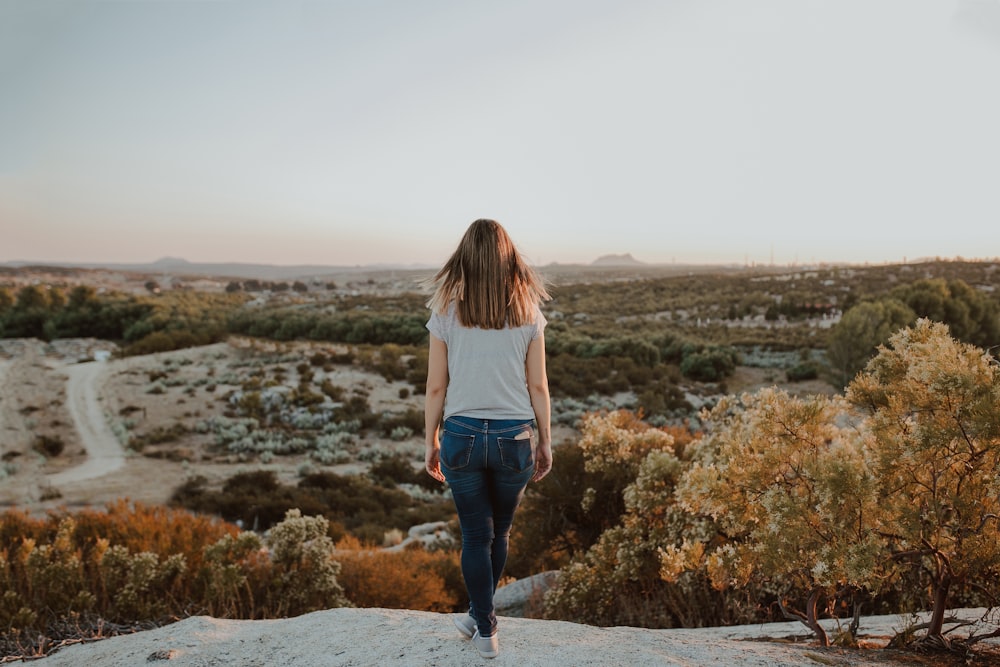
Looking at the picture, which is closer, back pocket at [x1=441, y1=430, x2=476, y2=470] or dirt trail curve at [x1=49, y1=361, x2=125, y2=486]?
back pocket at [x1=441, y1=430, x2=476, y2=470]

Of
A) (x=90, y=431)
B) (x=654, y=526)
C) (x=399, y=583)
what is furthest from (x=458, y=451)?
(x=90, y=431)

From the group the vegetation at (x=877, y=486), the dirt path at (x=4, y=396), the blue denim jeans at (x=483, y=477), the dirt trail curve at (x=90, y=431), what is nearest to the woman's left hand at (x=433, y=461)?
the blue denim jeans at (x=483, y=477)

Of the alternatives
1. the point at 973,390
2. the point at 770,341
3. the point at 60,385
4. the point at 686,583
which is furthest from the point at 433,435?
the point at 770,341

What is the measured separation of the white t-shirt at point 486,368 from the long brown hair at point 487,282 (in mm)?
46

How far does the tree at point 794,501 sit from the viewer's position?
2.60m

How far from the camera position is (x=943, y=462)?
259 cm

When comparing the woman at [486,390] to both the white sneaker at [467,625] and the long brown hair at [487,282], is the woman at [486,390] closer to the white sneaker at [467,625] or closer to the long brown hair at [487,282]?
the long brown hair at [487,282]

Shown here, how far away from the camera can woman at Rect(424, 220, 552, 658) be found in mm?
2506

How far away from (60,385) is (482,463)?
2387 cm

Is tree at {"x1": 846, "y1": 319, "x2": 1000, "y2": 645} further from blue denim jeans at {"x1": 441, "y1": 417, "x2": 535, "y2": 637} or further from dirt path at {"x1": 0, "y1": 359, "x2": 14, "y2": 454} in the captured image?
dirt path at {"x1": 0, "y1": 359, "x2": 14, "y2": 454}

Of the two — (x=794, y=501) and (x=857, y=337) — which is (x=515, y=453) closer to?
(x=794, y=501)

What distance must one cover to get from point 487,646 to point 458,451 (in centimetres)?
101

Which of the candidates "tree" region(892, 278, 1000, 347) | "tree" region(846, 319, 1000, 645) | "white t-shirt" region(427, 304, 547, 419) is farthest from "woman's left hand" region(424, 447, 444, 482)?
"tree" region(892, 278, 1000, 347)

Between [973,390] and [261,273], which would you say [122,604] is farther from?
[261,273]
